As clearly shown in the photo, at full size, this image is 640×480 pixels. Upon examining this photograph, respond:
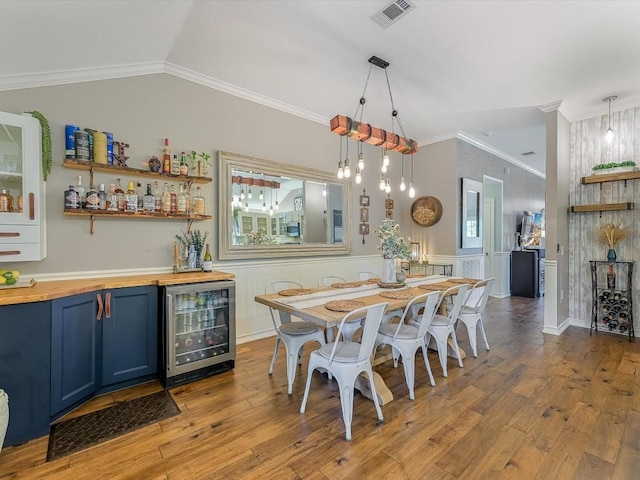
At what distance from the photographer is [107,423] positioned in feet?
7.03

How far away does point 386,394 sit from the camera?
2412mm

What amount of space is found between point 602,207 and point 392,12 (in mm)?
3870

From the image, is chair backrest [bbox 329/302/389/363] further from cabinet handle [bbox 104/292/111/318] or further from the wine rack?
the wine rack

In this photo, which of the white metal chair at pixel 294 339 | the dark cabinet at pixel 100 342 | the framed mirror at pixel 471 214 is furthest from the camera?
the framed mirror at pixel 471 214

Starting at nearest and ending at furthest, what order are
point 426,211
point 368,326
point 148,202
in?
point 368,326 < point 148,202 < point 426,211

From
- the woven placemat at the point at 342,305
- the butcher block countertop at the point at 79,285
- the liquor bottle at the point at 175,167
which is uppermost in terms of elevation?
the liquor bottle at the point at 175,167

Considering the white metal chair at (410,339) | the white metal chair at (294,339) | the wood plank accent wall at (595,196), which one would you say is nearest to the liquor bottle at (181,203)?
the white metal chair at (294,339)

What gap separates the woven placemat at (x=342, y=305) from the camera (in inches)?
90.4

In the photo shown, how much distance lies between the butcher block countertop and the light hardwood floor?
35.5 inches

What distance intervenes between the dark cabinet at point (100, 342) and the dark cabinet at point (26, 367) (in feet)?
0.17

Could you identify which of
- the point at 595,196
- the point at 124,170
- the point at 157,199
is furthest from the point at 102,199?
the point at 595,196

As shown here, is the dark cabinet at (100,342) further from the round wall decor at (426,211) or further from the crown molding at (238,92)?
the round wall decor at (426,211)

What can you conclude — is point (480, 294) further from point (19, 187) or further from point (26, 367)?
point (19, 187)

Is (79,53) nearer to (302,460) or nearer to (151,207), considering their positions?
(151,207)
